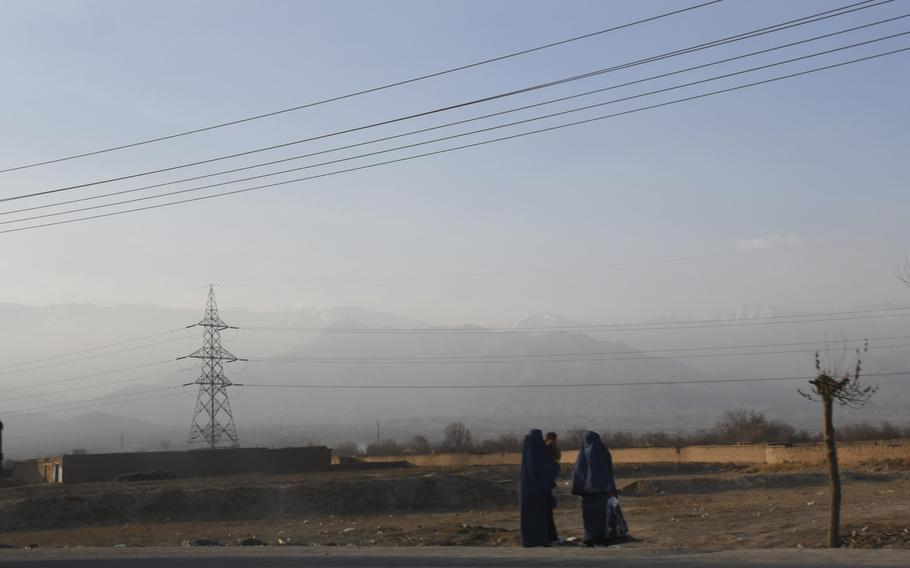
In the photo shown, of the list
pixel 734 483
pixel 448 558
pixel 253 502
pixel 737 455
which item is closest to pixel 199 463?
pixel 253 502

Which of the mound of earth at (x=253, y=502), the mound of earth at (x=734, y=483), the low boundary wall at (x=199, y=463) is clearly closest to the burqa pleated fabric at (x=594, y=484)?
the mound of earth at (x=253, y=502)

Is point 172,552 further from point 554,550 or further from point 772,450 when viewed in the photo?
point 772,450

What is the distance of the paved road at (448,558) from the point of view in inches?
557

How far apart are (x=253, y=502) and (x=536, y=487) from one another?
23.0 meters

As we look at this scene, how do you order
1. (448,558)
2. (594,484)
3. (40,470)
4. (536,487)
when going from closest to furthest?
(448,558) → (594,484) → (536,487) → (40,470)

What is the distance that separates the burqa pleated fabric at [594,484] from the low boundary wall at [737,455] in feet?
115

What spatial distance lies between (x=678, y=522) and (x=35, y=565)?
50.7 ft

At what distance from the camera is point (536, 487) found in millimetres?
16781

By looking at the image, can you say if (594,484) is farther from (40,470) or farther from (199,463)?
(40,470)

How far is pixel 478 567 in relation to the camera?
14383mm

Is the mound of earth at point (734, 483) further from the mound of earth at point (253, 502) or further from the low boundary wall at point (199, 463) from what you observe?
the low boundary wall at point (199, 463)

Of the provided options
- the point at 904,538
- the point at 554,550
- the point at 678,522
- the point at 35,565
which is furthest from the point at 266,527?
the point at 904,538

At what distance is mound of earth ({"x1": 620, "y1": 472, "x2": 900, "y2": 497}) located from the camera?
131ft

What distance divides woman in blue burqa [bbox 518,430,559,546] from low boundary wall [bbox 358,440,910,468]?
35372 mm
